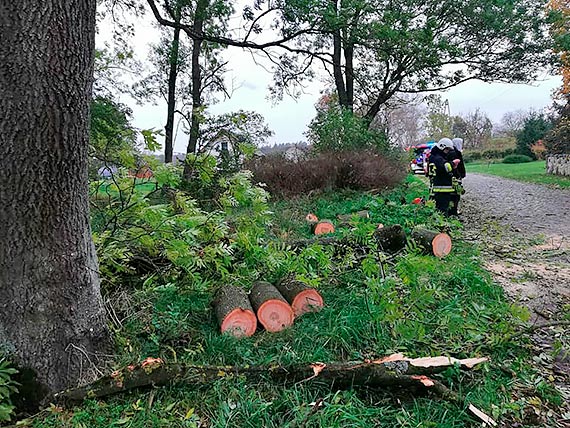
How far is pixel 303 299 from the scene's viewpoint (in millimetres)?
3350

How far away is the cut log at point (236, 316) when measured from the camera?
2.98 m

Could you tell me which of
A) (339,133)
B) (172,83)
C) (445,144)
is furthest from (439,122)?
(445,144)

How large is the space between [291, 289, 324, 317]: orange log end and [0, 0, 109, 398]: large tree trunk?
1608 mm

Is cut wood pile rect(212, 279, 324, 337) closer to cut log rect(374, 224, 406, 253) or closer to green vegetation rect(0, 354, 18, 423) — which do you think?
green vegetation rect(0, 354, 18, 423)

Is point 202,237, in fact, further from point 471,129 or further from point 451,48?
point 471,129

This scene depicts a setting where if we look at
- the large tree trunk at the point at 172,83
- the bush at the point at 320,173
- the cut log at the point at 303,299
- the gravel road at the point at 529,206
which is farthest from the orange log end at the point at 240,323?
the large tree trunk at the point at 172,83

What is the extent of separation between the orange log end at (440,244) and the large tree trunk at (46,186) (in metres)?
4.35

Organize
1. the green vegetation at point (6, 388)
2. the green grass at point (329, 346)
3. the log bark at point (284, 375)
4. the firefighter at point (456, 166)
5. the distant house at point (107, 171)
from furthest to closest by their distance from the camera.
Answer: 1. the firefighter at point (456, 166)
2. the distant house at point (107, 171)
3. the log bark at point (284, 375)
4. the green grass at point (329, 346)
5. the green vegetation at point (6, 388)

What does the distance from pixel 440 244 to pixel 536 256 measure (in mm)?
1365

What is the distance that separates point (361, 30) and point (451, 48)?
4.51 metres

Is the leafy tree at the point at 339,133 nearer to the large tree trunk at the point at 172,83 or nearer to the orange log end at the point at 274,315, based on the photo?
the large tree trunk at the point at 172,83

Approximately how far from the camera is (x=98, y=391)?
2223 millimetres

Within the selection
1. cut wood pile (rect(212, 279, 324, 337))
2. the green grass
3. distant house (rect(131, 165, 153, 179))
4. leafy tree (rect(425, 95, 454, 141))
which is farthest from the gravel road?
leafy tree (rect(425, 95, 454, 141))

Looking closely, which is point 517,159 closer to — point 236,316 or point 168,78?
point 168,78
